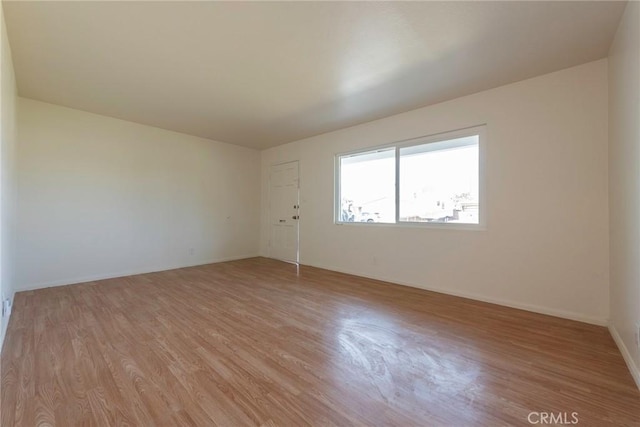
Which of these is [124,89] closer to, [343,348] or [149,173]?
[149,173]

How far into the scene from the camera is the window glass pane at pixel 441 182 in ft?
11.2

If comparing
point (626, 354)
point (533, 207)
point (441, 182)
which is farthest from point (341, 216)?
point (626, 354)

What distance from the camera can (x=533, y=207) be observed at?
291cm

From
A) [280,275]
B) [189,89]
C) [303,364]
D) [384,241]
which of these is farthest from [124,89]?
[384,241]

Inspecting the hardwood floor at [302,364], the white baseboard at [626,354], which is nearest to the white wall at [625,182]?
the white baseboard at [626,354]

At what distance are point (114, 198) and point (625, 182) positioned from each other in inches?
237

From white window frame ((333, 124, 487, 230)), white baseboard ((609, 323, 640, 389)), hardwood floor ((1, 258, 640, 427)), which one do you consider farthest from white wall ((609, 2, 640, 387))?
white window frame ((333, 124, 487, 230))

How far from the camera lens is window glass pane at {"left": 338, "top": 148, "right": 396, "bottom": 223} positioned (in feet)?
14.0

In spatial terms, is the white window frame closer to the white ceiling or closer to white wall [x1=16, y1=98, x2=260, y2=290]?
the white ceiling

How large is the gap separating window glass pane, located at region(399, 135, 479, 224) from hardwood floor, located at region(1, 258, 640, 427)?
1.14m

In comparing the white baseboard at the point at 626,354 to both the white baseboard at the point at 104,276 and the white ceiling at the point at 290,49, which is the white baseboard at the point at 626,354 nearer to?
the white ceiling at the point at 290,49

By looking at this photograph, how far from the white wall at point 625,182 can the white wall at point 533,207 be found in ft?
0.57

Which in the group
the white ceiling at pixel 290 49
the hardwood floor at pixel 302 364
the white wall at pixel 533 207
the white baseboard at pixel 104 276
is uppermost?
the white ceiling at pixel 290 49

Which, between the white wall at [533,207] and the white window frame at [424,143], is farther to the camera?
the white window frame at [424,143]
